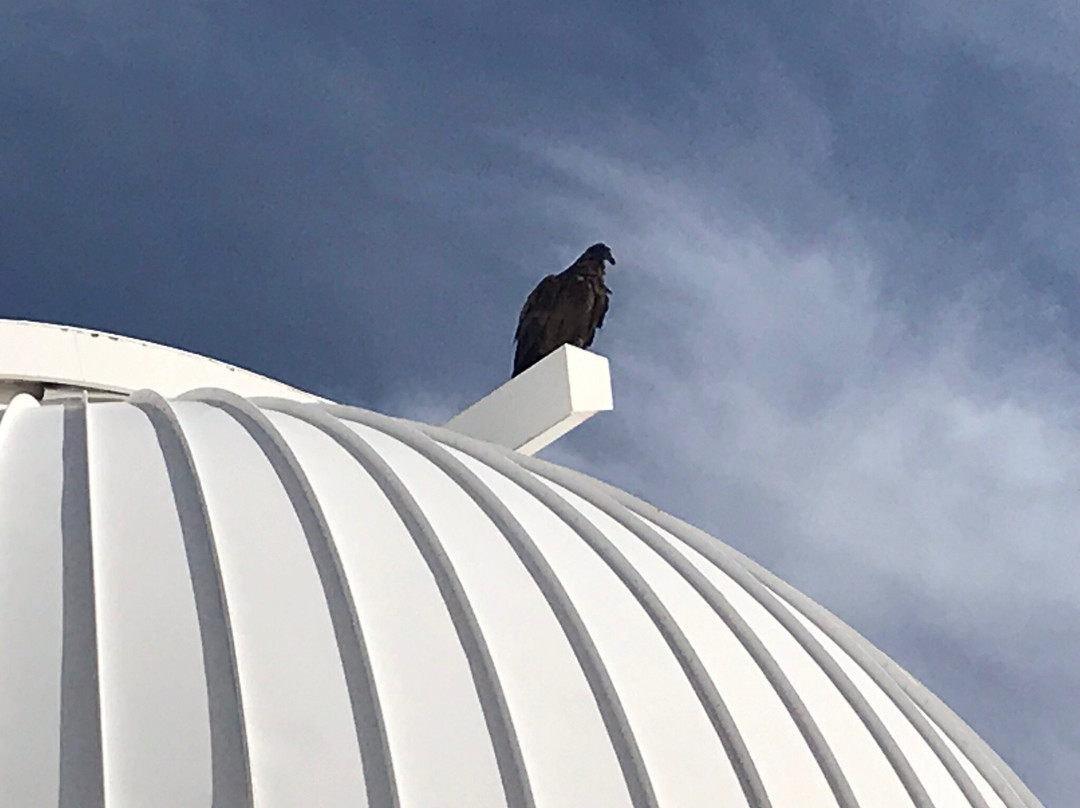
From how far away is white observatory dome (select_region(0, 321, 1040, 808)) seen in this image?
5.27 m

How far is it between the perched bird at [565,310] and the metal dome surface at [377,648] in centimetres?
391

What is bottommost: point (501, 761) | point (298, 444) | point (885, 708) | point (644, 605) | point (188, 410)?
point (501, 761)

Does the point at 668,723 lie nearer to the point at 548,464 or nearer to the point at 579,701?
the point at 579,701

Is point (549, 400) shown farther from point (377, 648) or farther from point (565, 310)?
point (377, 648)

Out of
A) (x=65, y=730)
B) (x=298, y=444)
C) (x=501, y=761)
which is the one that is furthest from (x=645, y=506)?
(x=65, y=730)

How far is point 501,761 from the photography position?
5.56 m

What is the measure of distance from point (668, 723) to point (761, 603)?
1.78m

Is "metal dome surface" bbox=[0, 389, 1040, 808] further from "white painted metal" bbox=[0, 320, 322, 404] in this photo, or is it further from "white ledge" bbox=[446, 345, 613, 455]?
"white painted metal" bbox=[0, 320, 322, 404]

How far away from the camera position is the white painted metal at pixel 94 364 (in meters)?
11.3

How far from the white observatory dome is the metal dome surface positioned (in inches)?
0.5

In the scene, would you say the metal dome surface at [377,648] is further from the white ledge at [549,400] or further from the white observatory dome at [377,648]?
the white ledge at [549,400]

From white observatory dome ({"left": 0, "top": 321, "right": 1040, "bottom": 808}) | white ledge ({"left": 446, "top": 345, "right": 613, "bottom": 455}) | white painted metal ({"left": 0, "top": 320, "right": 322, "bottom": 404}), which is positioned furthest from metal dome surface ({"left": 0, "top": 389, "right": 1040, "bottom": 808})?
white painted metal ({"left": 0, "top": 320, "right": 322, "bottom": 404})

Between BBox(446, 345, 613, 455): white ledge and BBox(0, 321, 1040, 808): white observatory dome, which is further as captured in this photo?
BBox(446, 345, 613, 455): white ledge

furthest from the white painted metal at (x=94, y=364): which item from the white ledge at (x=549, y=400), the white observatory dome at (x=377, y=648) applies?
the white observatory dome at (x=377, y=648)
